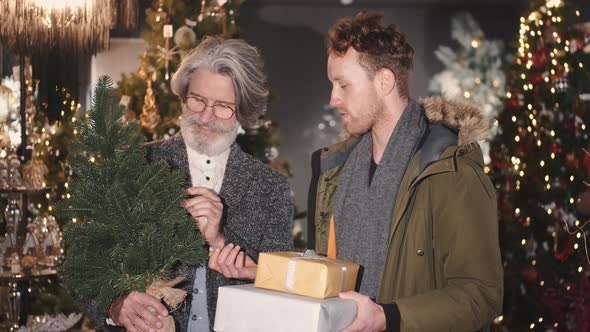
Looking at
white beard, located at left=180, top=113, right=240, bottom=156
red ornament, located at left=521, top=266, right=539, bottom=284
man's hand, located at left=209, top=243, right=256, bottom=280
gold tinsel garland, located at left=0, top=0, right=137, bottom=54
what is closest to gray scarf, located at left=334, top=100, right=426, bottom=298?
man's hand, located at left=209, top=243, right=256, bottom=280

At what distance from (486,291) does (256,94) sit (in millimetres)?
1093

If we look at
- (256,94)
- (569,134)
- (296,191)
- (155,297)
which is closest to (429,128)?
(256,94)

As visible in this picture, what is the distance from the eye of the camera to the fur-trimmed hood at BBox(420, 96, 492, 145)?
8.01ft

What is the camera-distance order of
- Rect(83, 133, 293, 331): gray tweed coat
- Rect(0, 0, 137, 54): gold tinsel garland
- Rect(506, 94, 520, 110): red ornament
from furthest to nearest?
Rect(506, 94, 520, 110): red ornament < Rect(0, 0, 137, 54): gold tinsel garland < Rect(83, 133, 293, 331): gray tweed coat

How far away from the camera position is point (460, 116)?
2512 mm

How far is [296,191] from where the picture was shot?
943 centimetres

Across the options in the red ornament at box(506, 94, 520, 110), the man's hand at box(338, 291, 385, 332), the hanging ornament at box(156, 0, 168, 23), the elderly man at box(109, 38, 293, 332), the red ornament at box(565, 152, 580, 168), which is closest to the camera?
the man's hand at box(338, 291, 385, 332)

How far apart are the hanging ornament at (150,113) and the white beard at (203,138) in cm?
202

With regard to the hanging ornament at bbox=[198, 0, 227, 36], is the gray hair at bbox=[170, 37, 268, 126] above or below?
below

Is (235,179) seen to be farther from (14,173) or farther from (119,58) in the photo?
(119,58)

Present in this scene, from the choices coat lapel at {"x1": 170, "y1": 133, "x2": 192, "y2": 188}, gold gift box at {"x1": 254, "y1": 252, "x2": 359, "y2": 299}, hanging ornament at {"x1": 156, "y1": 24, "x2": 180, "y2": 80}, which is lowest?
gold gift box at {"x1": 254, "y1": 252, "x2": 359, "y2": 299}

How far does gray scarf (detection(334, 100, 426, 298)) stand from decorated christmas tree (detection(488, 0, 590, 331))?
3.07 metres

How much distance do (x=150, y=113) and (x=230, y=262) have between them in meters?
2.58

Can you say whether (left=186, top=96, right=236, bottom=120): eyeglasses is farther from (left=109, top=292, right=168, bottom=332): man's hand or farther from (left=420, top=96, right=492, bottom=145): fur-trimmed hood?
(left=109, top=292, right=168, bottom=332): man's hand
